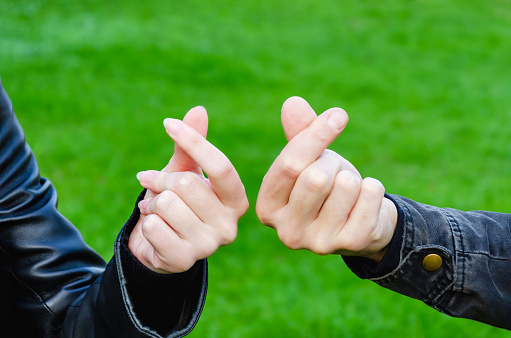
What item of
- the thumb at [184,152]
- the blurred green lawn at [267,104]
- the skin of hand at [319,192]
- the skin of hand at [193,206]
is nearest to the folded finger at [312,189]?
the skin of hand at [319,192]

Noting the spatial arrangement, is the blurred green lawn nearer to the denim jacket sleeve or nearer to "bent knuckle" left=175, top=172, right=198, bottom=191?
the denim jacket sleeve

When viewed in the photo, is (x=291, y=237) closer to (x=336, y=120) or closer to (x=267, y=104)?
(x=336, y=120)

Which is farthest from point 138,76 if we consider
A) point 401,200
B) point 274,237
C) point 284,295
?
point 401,200

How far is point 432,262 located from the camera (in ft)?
5.53

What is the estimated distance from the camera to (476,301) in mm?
1681

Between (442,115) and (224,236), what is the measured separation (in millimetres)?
5516

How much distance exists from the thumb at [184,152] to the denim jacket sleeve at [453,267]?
522mm

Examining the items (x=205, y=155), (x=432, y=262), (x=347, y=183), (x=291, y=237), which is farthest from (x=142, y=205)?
(x=432, y=262)

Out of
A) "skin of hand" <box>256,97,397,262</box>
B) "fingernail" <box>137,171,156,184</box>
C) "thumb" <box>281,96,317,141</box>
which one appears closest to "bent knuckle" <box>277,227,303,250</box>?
"skin of hand" <box>256,97,397,262</box>

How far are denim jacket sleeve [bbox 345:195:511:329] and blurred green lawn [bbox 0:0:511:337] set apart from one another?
1.88 m

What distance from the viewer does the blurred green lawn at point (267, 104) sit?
390 cm

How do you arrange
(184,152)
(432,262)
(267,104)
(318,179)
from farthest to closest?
(267,104), (432,262), (184,152), (318,179)

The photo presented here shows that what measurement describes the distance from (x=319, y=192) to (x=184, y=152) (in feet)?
1.17

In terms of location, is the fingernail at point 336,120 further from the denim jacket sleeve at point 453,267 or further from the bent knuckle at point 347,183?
the denim jacket sleeve at point 453,267
